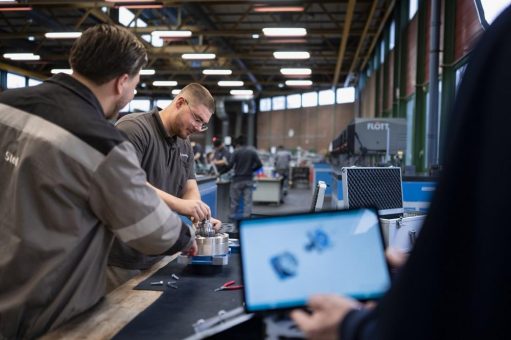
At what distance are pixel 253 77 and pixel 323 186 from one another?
1644 cm

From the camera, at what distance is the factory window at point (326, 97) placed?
20.0 metres

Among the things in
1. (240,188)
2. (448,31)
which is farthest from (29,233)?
(240,188)

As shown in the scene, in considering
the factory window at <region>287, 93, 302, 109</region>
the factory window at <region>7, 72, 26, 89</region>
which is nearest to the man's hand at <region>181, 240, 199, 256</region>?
the factory window at <region>7, 72, 26, 89</region>

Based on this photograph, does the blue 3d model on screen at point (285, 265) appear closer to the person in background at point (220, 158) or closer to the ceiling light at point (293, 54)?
the person in background at point (220, 158)

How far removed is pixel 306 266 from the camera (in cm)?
99

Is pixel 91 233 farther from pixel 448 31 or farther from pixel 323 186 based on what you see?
pixel 448 31

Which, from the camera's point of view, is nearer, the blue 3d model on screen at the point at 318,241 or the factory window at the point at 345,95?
the blue 3d model on screen at the point at 318,241

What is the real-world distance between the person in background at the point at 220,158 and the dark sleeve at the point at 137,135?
6348 mm

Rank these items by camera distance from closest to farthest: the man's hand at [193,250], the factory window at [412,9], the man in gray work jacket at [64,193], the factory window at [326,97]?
1. the man in gray work jacket at [64,193]
2. the man's hand at [193,250]
3. the factory window at [412,9]
4. the factory window at [326,97]

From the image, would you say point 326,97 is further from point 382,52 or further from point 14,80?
point 14,80

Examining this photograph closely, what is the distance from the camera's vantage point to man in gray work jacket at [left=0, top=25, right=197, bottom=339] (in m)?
1.21

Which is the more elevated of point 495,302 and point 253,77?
point 253,77

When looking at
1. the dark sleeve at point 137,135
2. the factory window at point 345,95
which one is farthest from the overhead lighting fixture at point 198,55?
the dark sleeve at point 137,135

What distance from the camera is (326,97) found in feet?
66.4
